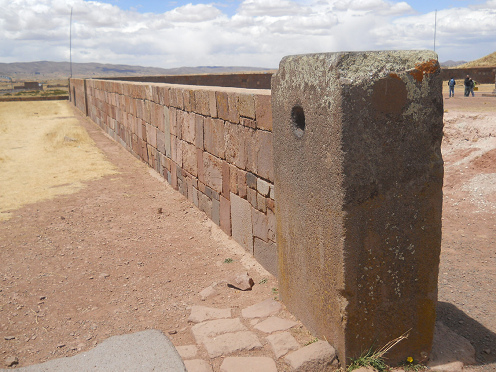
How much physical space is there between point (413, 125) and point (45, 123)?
791 inches

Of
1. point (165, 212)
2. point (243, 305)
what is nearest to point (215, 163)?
point (165, 212)

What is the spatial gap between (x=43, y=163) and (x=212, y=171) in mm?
6481

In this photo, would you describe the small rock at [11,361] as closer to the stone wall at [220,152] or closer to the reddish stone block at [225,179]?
the stone wall at [220,152]

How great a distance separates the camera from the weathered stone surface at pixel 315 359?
3195mm

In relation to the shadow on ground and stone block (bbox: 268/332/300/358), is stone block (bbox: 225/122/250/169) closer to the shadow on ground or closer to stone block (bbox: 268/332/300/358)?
stone block (bbox: 268/332/300/358)

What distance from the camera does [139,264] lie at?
5.43m

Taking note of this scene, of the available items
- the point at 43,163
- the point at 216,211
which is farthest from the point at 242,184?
the point at 43,163

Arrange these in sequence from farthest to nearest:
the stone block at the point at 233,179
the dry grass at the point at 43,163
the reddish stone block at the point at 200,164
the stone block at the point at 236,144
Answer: the dry grass at the point at 43,163 → the reddish stone block at the point at 200,164 → the stone block at the point at 233,179 → the stone block at the point at 236,144

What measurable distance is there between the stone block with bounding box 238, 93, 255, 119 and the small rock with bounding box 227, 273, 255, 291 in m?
1.61

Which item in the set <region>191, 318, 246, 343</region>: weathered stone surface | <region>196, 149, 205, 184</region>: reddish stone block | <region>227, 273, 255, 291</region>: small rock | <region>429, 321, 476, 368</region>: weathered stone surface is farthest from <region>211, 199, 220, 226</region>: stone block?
<region>429, 321, 476, 368</region>: weathered stone surface

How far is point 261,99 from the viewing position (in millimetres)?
4809

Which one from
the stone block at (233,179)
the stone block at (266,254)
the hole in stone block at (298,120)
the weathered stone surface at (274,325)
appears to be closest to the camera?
the hole in stone block at (298,120)

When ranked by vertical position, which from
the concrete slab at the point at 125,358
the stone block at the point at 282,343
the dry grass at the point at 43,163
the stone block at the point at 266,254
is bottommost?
the concrete slab at the point at 125,358

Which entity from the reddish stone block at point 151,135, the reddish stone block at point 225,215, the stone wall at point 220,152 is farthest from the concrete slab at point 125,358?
the reddish stone block at point 151,135
